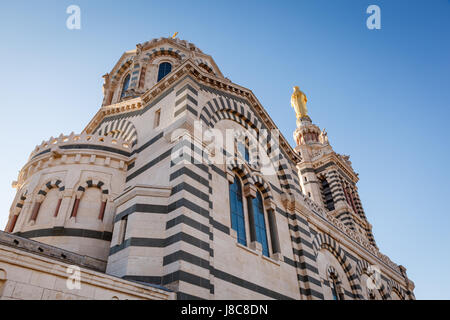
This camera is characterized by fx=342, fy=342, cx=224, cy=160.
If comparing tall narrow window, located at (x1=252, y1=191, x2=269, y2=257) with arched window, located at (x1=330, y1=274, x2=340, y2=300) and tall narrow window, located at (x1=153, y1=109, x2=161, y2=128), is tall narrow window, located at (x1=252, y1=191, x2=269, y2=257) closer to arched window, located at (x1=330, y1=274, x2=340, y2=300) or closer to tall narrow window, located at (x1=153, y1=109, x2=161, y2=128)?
tall narrow window, located at (x1=153, y1=109, x2=161, y2=128)

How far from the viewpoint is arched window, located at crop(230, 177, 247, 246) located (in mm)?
13062

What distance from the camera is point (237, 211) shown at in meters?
13.6

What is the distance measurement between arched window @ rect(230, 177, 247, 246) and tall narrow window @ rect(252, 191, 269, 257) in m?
0.81

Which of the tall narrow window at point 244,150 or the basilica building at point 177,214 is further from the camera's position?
the tall narrow window at point 244,150

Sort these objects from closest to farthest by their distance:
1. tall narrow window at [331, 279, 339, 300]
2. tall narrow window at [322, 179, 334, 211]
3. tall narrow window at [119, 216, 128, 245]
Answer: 1. tall narrow window at [119, 216, 128, 245]
2. tall narrow window at [331, 279, 339, 300]
3. tall narrow window at [322, 179, 334, 211]

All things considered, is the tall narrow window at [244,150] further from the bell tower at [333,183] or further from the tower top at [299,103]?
the tower top at [299,103]

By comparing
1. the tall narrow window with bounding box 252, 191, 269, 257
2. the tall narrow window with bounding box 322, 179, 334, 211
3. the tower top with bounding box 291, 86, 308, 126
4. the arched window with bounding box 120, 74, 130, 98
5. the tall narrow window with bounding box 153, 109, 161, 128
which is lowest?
the tall narrow window with bounding box 252, 191, 269, 257

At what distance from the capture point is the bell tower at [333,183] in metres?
31.1

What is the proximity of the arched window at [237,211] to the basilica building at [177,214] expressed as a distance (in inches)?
2.1

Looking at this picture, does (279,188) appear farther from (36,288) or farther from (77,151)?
(36,288)

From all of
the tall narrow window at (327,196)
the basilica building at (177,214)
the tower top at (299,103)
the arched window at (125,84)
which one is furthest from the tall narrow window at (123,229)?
the tower top at (299,103)

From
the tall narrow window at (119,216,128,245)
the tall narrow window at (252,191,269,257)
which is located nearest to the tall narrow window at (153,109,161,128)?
the tall narrow window at (119,216,128,245)

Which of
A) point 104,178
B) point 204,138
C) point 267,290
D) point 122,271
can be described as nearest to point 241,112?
point 204,138
